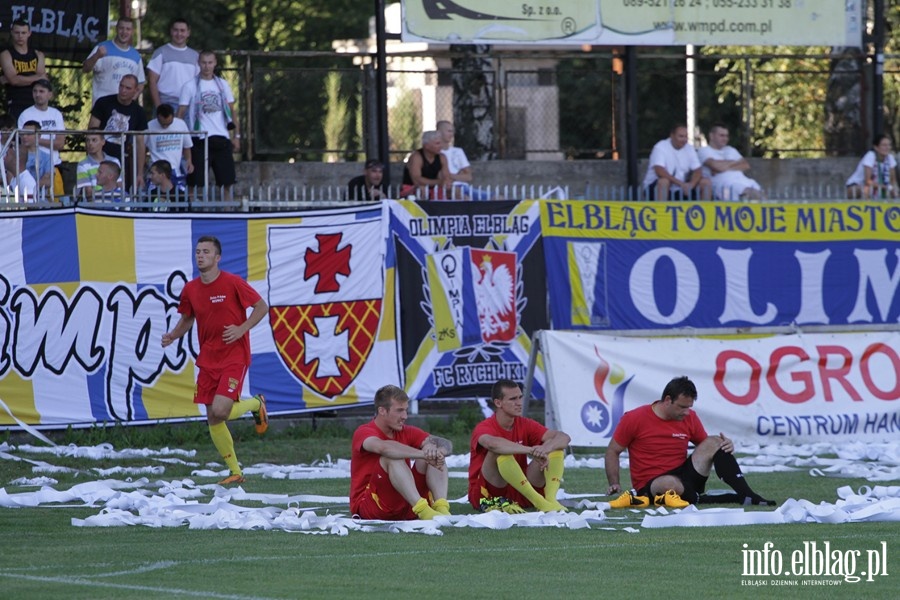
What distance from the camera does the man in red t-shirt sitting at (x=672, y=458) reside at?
40.0ft

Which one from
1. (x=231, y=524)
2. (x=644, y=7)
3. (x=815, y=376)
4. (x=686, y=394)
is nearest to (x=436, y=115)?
(x=644, y=7)

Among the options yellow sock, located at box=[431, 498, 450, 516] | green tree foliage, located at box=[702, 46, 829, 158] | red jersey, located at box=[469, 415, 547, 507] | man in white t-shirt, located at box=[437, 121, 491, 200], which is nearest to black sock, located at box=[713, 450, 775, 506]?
red jersey, located at box=[469, 415, 547, 507]

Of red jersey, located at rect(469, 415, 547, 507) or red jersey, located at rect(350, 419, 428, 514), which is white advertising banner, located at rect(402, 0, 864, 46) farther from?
red jersey, located at rect(350, 419, 428, 514)

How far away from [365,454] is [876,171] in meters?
13.7

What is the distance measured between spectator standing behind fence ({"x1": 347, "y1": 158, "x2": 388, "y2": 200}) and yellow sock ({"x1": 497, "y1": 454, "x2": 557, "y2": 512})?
27.4 feet

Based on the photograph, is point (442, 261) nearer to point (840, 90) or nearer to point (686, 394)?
point (686, 394)

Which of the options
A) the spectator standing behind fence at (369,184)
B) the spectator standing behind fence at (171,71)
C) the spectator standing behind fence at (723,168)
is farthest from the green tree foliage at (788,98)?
the spectator standing behind fence at (171,71)

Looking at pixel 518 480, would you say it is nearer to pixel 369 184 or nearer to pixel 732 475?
pixel 732 475

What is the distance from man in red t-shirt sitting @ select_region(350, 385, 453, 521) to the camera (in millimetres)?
10695

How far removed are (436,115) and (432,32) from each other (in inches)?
246

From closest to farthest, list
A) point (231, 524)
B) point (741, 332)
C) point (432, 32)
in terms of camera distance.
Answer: point (231, 524) < point (741, 332) < point (432, 32)

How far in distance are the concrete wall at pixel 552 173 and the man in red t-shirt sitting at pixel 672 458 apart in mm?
9650

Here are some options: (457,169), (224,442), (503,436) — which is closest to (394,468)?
(503,436)

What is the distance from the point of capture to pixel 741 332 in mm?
18438
